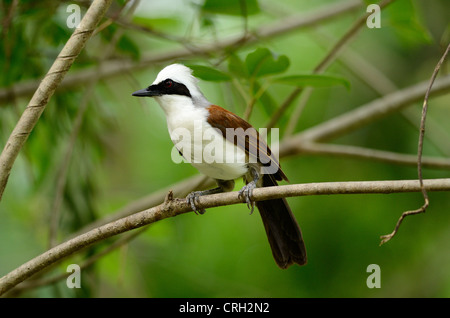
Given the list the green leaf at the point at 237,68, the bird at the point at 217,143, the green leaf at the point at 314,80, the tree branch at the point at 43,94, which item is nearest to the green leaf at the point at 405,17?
the green leaf at the point at 314,80

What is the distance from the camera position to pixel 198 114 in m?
Answer: 2.32

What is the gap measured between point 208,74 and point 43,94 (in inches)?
29.7

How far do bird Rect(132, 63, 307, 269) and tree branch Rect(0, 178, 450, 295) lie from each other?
39cm

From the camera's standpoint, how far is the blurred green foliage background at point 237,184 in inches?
127

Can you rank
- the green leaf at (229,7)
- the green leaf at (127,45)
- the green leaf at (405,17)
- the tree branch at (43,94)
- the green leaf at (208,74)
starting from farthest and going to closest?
the green leaf at (127,45) < the green leaf at (405,17) < the green leaf at (229,7) < the green leaf at (208,74) < the tree branch at (43,94)

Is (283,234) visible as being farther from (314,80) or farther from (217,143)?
(314,80)

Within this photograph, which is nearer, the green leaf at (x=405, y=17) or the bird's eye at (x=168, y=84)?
the bird's eye at (x=168, y=84)

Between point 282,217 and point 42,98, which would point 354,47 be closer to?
point 282,217

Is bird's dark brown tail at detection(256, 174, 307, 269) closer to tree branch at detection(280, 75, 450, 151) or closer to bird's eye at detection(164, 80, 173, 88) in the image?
bird's eye at detection(164, 80, 173, 88)

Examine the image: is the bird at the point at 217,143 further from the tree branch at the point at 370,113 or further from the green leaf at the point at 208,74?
the tree branch at the point at 370,113

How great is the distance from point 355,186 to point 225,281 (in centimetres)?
302

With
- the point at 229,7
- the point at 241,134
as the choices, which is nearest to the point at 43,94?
the point at 241,134

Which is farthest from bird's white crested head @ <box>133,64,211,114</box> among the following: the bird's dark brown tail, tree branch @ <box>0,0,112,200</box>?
the bird's dark brown tail

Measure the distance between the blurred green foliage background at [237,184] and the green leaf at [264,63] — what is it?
71 centimetres
